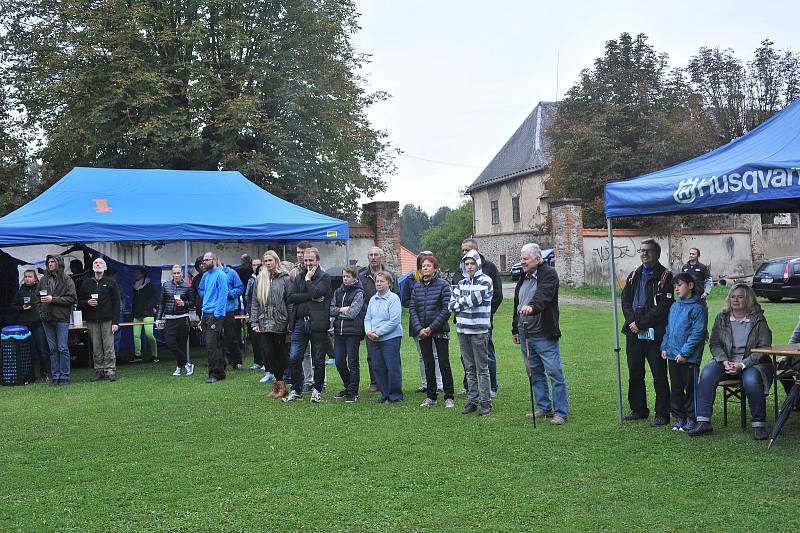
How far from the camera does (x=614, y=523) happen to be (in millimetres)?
4945

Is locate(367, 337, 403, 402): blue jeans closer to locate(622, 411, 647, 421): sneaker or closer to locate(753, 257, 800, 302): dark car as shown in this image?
locate(622, 411, 647, 421): sneaker

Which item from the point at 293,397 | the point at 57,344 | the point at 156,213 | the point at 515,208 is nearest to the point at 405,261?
the point at 156,213

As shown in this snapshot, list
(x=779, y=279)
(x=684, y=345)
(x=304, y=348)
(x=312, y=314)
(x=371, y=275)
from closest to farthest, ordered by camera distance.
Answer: (x=684, y=345), (x=312, y=314), (x=304, y=348), (x=371, y=275), (x=779, y=279)

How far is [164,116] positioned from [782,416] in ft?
60.0

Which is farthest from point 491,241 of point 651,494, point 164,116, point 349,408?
Result: point 651,494

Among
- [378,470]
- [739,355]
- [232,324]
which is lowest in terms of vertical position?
[378,470]

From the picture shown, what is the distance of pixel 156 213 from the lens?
13852mm

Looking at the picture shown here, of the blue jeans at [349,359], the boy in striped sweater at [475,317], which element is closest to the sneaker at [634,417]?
the boy in striped sweater at [475,317]

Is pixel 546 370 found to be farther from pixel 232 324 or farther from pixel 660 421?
pixel 232 324

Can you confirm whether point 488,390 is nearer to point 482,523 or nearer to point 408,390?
point 408,390

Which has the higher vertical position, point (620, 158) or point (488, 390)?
point (620, 158)

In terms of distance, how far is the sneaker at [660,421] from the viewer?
7617mm

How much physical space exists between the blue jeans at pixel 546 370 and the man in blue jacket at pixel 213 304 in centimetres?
539

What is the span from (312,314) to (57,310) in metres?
4.72
